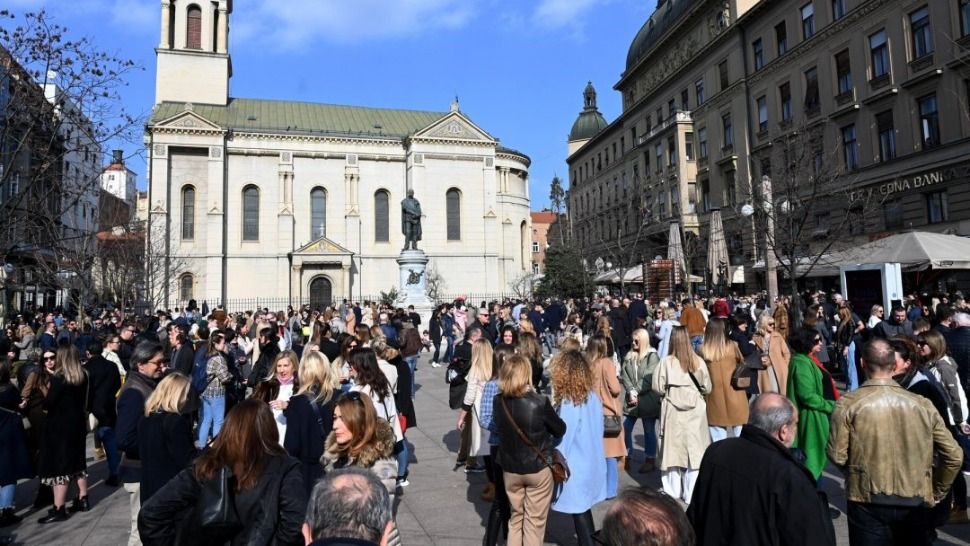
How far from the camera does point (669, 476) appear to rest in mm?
5828

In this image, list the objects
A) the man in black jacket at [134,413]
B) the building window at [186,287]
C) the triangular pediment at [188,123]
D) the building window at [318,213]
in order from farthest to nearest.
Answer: the building window at [318,213] < the building window at [186,287] < the triangular pediment at [188,123] < the man in black jacket at [134,413]

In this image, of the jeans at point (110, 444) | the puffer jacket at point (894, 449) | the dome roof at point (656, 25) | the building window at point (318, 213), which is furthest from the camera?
the building window at point (318, 213)

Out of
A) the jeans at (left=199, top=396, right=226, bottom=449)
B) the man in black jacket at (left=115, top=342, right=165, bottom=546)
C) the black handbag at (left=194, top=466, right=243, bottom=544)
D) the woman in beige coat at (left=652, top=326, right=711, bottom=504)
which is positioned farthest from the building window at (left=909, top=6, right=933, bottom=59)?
the black handbag at (left=194, top=466, right=243, bottom=544)

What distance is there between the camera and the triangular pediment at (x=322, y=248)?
43.2 m

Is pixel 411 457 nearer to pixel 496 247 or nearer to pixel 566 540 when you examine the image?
pixel 566 540

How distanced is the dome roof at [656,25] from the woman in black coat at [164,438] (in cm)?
4179

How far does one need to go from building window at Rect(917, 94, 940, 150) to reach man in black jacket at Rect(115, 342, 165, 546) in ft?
89.5

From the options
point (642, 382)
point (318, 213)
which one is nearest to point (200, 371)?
point (642, 382)

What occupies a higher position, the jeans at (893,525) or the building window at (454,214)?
the building window at (454,214)

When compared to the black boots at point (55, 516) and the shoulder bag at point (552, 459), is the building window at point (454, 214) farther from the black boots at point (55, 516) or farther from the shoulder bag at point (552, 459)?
the shoulder bag at point (552, 459)

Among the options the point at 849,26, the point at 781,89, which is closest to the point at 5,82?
the point at 849,26

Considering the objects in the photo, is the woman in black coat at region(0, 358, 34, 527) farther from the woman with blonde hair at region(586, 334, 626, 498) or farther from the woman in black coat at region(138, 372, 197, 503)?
the woman with blonde hair at region(586, 334, 626, 498)

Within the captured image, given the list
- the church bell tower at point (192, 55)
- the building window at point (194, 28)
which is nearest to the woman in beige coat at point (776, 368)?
the church bell tower at point (192, 55)

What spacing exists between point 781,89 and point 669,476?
3194 cm
